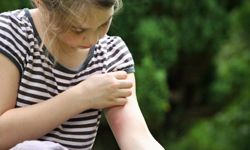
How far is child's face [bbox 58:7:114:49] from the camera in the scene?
147 cm

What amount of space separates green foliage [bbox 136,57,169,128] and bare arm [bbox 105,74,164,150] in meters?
1.88

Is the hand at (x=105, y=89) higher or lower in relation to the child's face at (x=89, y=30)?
lower

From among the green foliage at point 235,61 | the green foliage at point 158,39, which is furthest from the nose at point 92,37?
the green foliage at point 235,61

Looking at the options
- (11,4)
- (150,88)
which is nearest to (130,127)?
(11,4)

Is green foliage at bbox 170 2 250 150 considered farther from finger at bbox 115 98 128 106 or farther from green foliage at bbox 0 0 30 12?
finger at bbox 115 98 128 106

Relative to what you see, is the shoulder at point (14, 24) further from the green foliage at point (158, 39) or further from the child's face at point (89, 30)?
the green foliage at point (158, 39)

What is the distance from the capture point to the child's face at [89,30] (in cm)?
147

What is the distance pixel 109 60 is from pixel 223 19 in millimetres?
2701

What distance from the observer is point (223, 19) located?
14.0ft

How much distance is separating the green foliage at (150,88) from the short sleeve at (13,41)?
199 cm

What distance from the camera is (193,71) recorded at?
476cm

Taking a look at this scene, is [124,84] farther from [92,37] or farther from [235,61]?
[235,61]

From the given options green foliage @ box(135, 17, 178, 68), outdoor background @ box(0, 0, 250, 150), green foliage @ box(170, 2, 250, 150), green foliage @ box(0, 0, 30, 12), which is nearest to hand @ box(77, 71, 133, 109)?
green foliage @ box(0, 0, 30, 12)

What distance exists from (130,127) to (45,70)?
0.25 m
